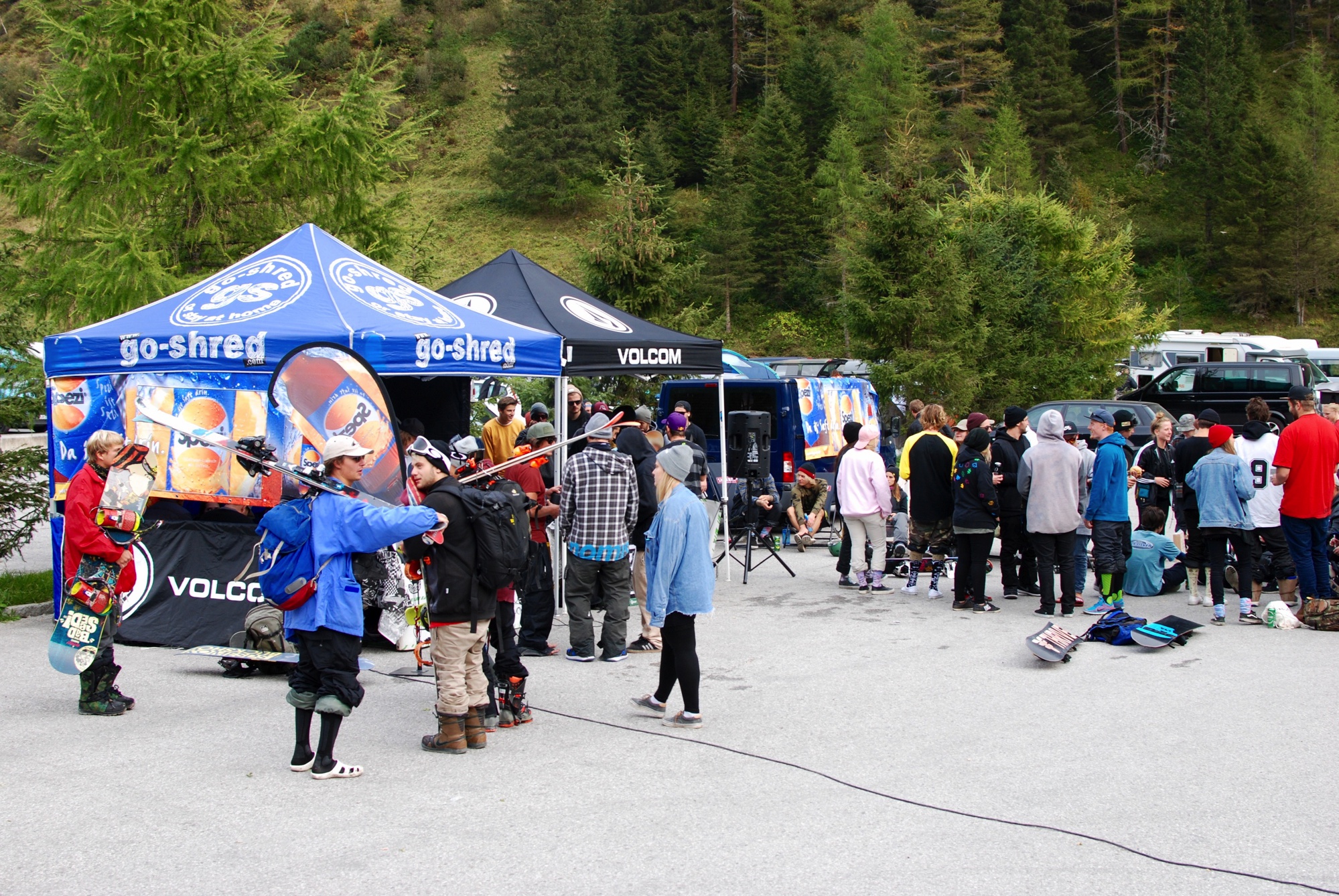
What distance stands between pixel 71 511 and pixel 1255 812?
6.71 m

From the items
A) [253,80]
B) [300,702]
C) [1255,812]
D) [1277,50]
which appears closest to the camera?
[1255,812]

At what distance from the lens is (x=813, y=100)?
56.0 metres

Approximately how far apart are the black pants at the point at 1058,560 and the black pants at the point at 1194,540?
121 centimetres

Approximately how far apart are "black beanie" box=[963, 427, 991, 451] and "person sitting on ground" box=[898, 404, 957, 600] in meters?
0.36

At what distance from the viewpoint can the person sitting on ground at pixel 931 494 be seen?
427 inches

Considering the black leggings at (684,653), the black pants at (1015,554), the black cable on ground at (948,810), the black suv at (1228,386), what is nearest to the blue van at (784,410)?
the black pants at (1015,554)

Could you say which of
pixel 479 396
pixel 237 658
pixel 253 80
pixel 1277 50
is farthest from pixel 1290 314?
pixel 237 658

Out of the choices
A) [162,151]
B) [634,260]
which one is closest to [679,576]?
[162,151]

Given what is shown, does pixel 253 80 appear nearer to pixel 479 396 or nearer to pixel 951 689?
pixel 479 396

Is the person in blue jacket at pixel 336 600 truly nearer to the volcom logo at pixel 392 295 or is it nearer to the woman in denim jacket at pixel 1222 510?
the volcom logo at pixel 392 295

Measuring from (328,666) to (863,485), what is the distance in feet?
22.4

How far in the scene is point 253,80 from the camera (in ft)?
44.9

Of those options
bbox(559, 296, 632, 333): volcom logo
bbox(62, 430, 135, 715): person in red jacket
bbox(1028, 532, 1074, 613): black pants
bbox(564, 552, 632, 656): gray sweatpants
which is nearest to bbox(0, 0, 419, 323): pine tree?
bbox(559, 296, 632, 333): volcom logo

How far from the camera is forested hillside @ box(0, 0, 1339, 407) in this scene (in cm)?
1374
